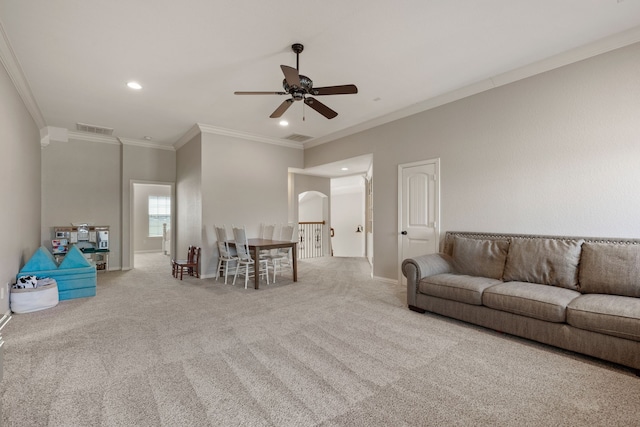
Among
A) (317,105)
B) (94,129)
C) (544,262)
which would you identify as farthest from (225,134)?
(544,262)

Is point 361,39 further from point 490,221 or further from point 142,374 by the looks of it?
point 142,374

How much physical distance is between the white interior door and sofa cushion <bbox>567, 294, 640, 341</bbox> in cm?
211

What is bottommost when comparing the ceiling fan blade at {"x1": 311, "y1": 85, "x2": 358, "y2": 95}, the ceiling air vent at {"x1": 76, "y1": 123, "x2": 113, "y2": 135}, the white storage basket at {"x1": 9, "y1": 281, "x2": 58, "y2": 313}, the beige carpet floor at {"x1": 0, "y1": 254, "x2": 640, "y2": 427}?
the beige carpet floor at {"x1": 0, "y1": 254, "x2": 640, "y2": 427}

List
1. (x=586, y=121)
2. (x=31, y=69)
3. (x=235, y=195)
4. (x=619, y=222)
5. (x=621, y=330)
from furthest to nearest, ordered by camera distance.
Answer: (x=235, y=195) < (x=31, y=69) < (x=586, y=121) < (x=619, y=222) < (x=621, y=330)

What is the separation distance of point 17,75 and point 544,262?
6.53 metres

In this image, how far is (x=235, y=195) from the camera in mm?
6531

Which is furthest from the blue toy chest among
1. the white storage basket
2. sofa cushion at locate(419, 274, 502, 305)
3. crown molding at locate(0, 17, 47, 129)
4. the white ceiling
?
sofa cushion at locate(419, 274, 502, 305)

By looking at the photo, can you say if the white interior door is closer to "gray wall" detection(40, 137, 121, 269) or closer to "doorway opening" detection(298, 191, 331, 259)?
"doorway opening" detection(298, 191, 331, 259)

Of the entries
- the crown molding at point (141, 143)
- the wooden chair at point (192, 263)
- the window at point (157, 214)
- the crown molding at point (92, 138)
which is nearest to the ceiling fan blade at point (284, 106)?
the wooden chair at point (192, 263)

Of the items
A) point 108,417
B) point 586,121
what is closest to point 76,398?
point 108,417

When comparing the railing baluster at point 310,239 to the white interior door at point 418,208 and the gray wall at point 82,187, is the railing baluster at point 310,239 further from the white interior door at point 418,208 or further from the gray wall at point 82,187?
the gray wall at point 82,187

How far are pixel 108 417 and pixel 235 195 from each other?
4.87 m

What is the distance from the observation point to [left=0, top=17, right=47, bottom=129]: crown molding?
3.29 meters

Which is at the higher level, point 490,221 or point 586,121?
point 586,121
